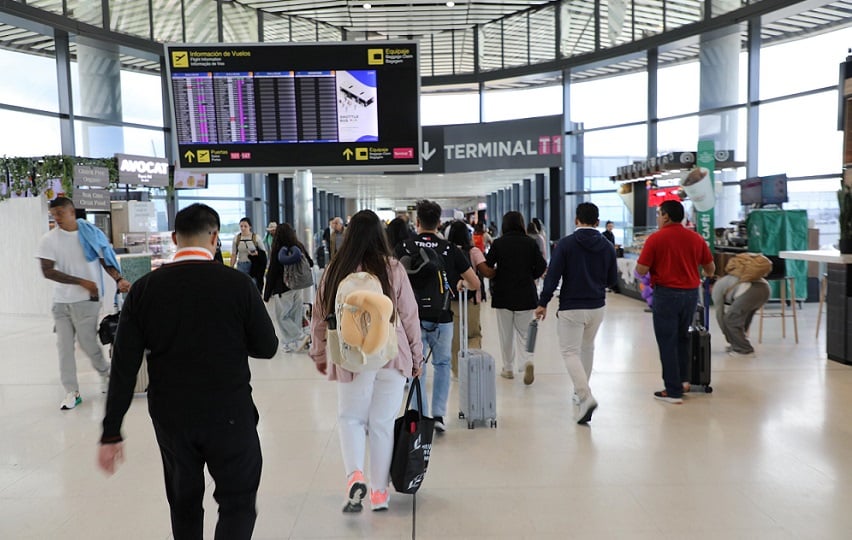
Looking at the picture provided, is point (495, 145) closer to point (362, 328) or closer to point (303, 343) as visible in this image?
point (303, 343)

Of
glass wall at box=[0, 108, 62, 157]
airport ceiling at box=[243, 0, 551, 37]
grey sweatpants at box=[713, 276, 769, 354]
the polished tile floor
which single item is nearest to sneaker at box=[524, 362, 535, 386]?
the polished tile floor

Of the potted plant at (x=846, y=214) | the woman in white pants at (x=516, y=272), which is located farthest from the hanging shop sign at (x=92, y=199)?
the potted plant at (x=846, y=214)

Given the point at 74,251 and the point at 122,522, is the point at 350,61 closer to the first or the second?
the point at 74,251

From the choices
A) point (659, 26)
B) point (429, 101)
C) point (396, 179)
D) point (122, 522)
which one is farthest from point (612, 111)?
point (122, 522)

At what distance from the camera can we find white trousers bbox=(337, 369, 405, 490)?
10.1ft

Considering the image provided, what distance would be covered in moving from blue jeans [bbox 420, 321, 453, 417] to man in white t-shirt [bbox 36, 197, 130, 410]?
243 cm

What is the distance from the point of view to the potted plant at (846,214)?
21.4 ft

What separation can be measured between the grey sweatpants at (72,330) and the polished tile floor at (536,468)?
330mm

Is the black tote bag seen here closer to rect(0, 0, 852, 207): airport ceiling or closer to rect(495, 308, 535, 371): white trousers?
rect(495, 308, 535, 371): white trousers

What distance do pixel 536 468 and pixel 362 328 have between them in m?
1.60

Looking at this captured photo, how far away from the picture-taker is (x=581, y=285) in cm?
470

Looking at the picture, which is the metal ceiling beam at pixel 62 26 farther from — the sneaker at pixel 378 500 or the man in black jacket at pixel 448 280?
the sneaker at pixel 378 500

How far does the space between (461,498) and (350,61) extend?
4.59 meters

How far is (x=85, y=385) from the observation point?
6.18 metres
